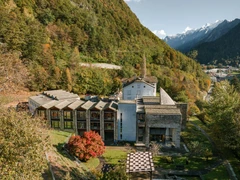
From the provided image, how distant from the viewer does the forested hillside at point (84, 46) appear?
69.9m

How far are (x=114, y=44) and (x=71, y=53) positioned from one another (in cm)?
3311

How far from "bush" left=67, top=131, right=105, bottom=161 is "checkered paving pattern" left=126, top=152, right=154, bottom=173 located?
5.97 m

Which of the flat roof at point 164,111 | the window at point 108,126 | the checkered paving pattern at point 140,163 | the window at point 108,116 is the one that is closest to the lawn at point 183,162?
the checkered paving pattern at point 140,163

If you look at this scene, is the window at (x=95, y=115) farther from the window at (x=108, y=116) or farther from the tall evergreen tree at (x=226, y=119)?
the tall evergreen tree at (x=226, y=119)

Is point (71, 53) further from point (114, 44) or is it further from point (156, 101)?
point (156, 101)

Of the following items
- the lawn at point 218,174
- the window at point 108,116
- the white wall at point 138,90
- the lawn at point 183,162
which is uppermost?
the white wall at point 138,90

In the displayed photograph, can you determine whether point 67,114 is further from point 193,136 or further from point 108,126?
point 193,136

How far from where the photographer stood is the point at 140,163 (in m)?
31.4

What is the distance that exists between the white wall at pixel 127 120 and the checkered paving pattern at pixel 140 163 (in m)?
11.2

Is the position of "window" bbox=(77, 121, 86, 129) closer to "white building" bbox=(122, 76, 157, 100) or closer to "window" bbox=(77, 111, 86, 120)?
"window" bbox=(77, 111, 86, 120)

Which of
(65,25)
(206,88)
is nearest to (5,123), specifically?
(65,25)

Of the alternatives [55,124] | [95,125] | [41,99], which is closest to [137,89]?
[95,125]

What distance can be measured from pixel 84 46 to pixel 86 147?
7383cm

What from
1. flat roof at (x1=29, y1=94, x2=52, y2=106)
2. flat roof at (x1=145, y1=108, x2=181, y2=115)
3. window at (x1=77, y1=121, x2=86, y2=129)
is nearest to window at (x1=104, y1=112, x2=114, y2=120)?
window at (x1=77, y1=121, x2=86, y2=129)
